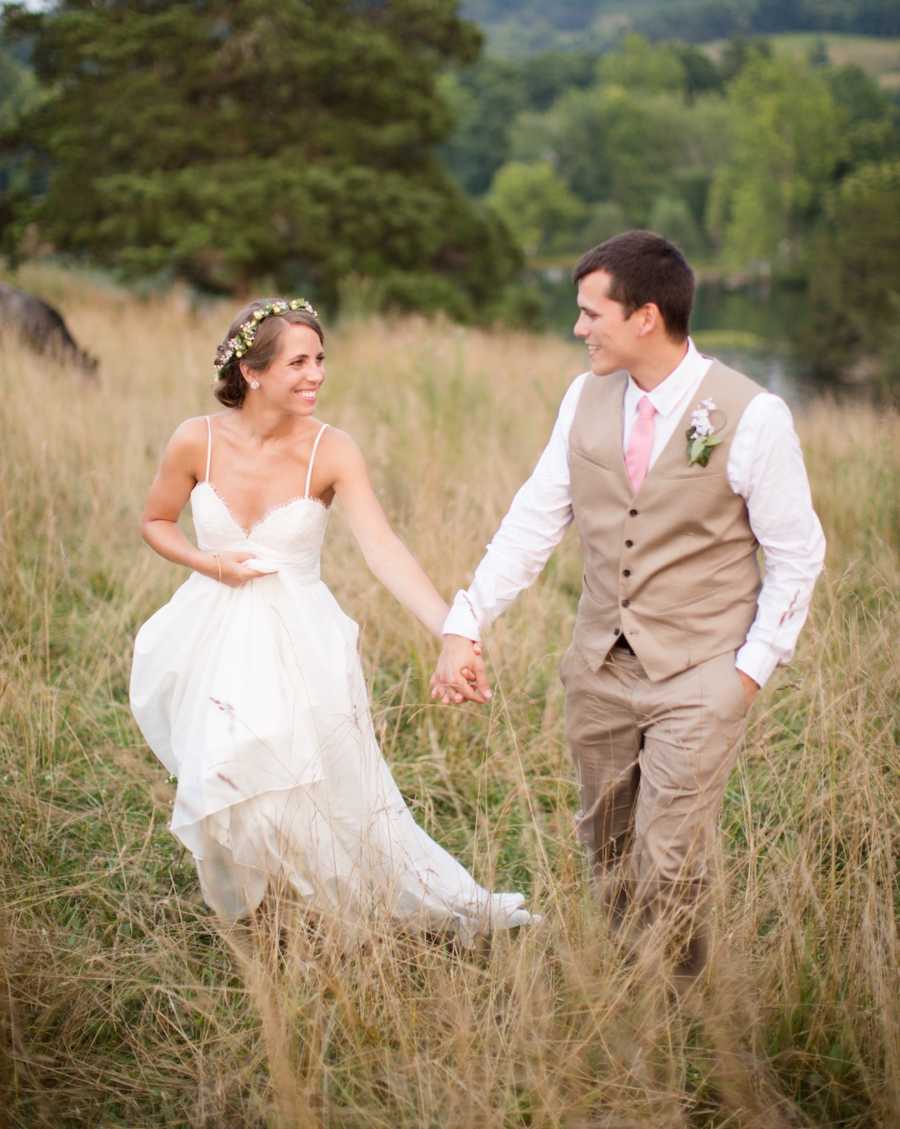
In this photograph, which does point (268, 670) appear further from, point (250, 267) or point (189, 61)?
point (189, 61)

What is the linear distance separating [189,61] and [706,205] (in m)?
51.2

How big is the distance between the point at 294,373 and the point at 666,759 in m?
1.47

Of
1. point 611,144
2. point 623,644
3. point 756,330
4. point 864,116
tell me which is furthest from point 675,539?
point 611,144

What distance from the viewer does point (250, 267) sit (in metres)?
16.4

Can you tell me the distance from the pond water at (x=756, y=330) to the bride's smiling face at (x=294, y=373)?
13285 millimetres

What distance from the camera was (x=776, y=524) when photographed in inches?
113

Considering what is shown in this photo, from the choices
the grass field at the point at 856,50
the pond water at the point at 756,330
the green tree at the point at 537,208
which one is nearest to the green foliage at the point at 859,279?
the pond water at the point at 756,330

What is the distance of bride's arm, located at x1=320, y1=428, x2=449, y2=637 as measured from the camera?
353 centimetres

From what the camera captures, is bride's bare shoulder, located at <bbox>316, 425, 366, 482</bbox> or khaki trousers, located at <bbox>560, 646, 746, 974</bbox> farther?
bride's bare shoulder, located at <bbox>316, 425, 366, 482</bbox>

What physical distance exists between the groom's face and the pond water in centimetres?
1340

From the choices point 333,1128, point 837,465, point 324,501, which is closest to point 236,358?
point 324,501

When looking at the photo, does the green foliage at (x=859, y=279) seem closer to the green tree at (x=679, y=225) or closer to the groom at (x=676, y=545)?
the groom at (x=676, y=545)

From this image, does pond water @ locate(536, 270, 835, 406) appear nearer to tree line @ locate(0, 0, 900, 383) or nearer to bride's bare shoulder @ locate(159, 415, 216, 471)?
tree line @ locate(0, 0, 900, 383)

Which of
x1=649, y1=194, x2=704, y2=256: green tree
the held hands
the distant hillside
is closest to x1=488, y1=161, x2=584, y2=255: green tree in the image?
x1=649, y1=194, x2=704, y2=256: green tree
